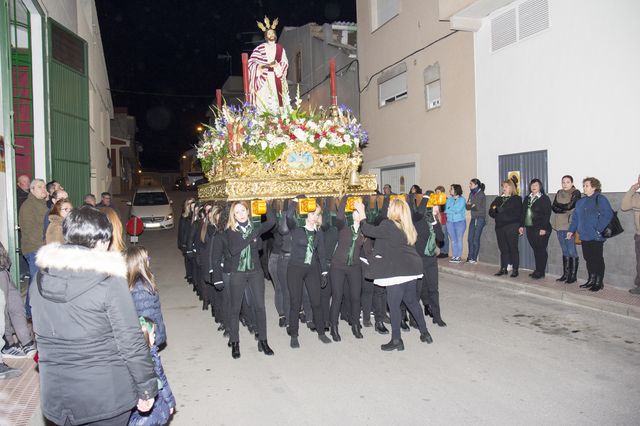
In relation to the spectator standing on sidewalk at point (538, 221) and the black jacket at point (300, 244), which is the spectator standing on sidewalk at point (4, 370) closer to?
the black jacket at point (300, 244)

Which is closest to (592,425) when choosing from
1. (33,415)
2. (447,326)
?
(447,326)

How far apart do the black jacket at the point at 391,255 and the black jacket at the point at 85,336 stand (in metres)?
3.72

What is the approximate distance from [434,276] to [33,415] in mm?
4934

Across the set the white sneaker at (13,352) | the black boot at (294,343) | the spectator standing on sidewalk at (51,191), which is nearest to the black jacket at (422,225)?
the black boot at (294,343)

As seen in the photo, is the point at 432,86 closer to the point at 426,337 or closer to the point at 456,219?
the point at 456,219

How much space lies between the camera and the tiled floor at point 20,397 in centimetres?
446

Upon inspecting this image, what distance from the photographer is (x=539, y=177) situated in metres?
10.9

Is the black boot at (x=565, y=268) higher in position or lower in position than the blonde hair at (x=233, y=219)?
lower

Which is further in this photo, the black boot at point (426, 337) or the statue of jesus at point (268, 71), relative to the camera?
the statue of jesus at point (268, 71)

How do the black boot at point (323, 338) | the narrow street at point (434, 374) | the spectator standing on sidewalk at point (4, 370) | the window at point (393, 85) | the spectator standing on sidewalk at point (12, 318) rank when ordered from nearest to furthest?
the narrow street at point (434, 374), the spectator standing on sidewalk at point (4, 370), the spectator standing on sidewalk at point (12, 318), the black boot at point (323, 338), the window at point (393, 85)

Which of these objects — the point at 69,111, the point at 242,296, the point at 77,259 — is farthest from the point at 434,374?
the point at 69,111

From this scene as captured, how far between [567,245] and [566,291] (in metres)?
1.22

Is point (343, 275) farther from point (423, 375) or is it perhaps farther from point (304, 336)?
point (423, 375)

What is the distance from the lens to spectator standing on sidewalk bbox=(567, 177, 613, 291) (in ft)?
28.4
